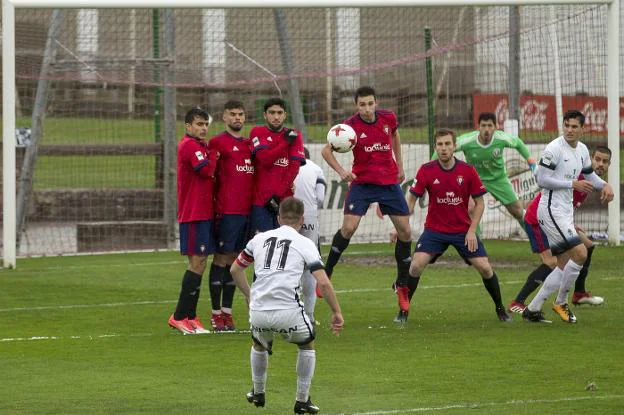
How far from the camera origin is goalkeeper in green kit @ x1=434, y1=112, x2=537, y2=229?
658 inches

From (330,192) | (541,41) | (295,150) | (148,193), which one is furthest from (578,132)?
(148,193)

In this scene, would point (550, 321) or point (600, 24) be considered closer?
point (550, 321)

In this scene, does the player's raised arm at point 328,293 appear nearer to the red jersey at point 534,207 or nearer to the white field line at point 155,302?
the red jersey at point 534,207

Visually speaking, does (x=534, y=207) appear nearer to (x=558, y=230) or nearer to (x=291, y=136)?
(x=558, y=230)

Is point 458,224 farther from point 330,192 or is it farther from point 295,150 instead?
point 330,192

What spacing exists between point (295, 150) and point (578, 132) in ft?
9.14

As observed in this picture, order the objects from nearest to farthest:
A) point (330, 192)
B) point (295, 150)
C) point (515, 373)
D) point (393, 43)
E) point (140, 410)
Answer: point (140, 410) → point (515, 373) → point (295, 150) → point (330, 192) → point (393, 43)

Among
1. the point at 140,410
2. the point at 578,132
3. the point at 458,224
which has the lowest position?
the point at 140,410

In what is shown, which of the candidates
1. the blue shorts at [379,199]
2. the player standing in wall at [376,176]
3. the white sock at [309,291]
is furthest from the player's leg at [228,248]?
the blue shorts at [379,199]

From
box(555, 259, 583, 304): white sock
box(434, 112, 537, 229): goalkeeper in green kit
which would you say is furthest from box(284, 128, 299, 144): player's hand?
box(434, 112, 537, 229): goalkeeper in green kit

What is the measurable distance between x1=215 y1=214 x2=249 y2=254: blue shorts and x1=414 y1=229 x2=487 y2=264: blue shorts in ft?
5.79

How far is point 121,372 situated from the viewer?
10.4m

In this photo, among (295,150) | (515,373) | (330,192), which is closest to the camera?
(515,373)

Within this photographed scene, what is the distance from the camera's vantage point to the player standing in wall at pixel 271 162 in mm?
12383
